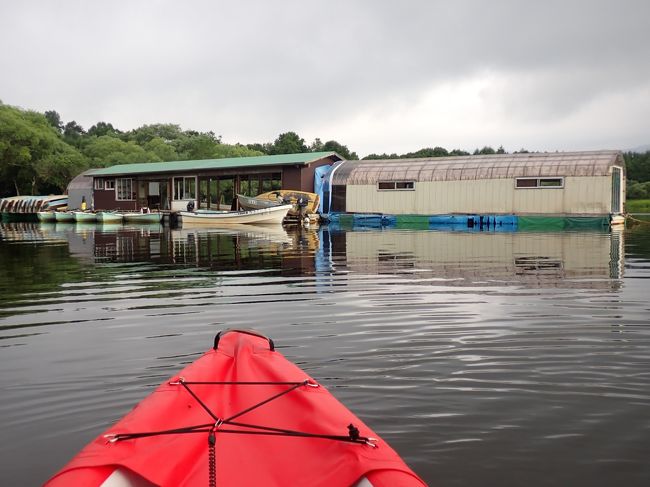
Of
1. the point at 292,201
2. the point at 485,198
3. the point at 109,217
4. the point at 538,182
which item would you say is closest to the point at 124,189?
the point at 109,217

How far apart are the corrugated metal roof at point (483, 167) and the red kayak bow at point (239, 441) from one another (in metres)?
28.7

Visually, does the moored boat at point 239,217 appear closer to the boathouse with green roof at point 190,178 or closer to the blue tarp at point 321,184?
the boathouse with green roof at point 190,178

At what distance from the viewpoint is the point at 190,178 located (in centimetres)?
4184

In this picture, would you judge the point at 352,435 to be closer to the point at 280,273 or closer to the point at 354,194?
the point at 280,273

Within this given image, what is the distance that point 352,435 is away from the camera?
2.76m

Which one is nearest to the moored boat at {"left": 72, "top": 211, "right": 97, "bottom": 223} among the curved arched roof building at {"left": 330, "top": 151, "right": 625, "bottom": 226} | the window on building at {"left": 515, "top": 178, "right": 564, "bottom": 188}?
the curved arched roof building at {"left": 330, "top": 151, "right": 625, "bottom": 226}

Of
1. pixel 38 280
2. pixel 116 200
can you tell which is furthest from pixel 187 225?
pixel 38 280

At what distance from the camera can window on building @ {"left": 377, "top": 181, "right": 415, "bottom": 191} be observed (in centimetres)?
3366

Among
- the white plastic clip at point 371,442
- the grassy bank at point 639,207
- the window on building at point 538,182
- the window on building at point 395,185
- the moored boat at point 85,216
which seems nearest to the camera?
the white plastic clip at point 371,442

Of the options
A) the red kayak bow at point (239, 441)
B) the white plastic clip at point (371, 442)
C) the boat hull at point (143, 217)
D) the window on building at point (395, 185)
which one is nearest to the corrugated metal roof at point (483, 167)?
the window on building at point (395, 185)

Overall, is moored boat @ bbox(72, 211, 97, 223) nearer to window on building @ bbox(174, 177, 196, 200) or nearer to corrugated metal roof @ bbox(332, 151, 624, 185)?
window on building @ bbox(174, 177, 196, 200)

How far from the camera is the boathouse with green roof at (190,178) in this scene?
36.0 metres

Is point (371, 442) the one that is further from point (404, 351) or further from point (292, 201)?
point (292, 201)

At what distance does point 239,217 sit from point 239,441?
99.3 ft
